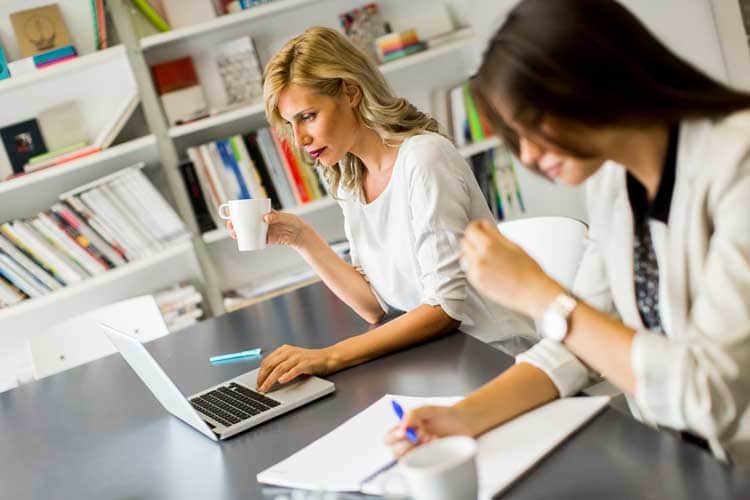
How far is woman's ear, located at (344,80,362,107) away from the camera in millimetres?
1951

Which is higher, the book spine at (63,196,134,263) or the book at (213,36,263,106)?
the book at (213,36,263,106)

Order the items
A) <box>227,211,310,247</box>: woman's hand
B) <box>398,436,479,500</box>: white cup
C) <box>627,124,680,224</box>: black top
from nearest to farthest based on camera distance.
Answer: <box>398,436,479,500</box>: white cup, <box>627,124,680,224</box>: black top, <box>227,211,310,247</box>: woman's hand

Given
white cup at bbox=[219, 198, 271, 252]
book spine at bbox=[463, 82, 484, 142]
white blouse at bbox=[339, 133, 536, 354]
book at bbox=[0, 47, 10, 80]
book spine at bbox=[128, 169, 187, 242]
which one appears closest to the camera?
white blouse at bbox=[339, 133, 536, 354]

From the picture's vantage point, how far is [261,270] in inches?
142

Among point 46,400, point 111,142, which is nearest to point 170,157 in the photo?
point 111,142

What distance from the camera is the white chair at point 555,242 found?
6.10 feet

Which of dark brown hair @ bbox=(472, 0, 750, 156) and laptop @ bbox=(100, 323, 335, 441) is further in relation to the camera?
laptop @ bbox=(100, 323, 335, 441)

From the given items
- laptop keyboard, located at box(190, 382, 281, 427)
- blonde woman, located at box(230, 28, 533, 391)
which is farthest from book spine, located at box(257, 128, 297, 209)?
laptop keyboard, located at box(190, 382, 281, 427)

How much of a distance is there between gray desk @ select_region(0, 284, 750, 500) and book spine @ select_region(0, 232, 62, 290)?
1.11 m

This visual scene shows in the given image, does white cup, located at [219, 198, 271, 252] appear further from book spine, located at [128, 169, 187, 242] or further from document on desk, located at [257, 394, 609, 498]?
book spine, located at [128, 169, 187, 242]

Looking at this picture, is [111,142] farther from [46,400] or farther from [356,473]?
[356,473]

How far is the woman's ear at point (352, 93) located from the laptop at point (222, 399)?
0.65 meters

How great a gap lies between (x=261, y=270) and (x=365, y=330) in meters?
1.82

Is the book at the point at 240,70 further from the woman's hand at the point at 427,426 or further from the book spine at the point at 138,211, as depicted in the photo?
the woman's hand at the point at 427,426
